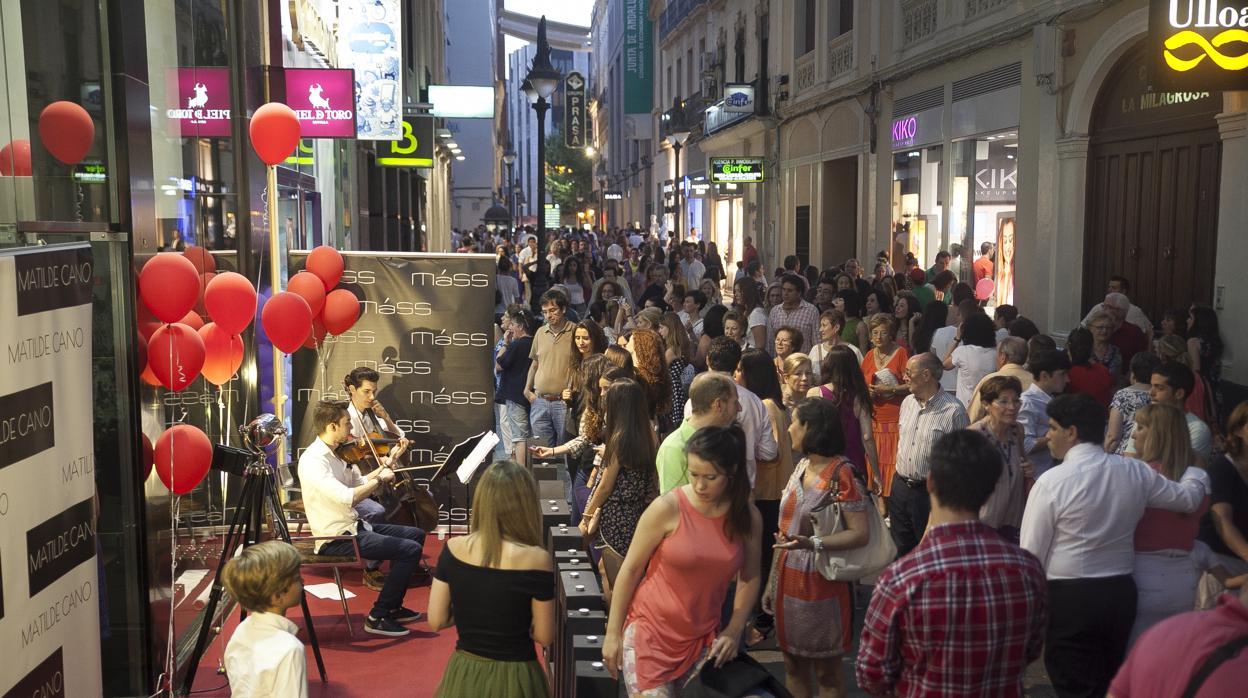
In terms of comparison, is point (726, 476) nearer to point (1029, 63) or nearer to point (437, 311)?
point (437, 311)

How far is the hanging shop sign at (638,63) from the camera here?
192 feet

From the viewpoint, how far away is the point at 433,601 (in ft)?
14.9

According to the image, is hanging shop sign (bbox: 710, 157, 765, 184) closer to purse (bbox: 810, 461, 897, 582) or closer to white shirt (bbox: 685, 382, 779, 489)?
white shirt (bbox: 685, 382, 779, 489)

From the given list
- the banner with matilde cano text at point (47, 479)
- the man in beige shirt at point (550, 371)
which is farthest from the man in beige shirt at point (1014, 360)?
the banner with matilde cano text at point (47, 479)

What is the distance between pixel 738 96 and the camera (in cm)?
3005

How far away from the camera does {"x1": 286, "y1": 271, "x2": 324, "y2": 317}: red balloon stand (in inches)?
345

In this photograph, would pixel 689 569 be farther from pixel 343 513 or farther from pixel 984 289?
pixel 984 289

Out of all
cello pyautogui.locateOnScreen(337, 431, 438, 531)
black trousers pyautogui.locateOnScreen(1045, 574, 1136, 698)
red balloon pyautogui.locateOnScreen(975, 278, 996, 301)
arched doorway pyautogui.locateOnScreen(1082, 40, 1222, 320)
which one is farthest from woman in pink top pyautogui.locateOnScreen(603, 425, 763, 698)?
red balloon pyautogui.locateOnScreen(975, 278, 996, 301)

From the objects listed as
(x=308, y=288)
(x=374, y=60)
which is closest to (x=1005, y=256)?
(x=374, y=60)

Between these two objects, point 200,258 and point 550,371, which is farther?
point 550,371

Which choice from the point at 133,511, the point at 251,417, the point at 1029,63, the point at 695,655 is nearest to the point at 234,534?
the point at 133,511

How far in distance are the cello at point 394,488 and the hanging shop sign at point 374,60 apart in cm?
685

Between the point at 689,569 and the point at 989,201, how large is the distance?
13875mm

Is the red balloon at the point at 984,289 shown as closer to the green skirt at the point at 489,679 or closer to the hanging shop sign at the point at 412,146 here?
the hanging shop sign at the point at 412,146
